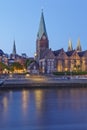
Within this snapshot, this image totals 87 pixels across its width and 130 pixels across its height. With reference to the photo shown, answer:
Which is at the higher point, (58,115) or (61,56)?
(61,56)

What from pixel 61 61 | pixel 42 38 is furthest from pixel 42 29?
pixel 61 61

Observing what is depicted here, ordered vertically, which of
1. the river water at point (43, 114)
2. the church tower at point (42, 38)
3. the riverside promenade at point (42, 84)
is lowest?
the river water at point (43, 114)

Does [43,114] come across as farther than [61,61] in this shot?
No

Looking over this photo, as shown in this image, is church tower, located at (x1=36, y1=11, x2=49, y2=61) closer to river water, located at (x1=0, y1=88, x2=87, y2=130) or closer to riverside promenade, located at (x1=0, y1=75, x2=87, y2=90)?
riverside promenade, located at (x1=0, y1=75, x2=87, y2=90)

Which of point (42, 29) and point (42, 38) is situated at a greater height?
point (42, 29)

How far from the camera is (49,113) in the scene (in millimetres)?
34781

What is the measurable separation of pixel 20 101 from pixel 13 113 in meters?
10.3

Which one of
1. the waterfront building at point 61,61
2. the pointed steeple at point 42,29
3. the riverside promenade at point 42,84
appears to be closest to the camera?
the riverside promenade at point 42,84

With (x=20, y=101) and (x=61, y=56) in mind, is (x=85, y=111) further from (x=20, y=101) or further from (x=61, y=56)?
(x=61, y=56)

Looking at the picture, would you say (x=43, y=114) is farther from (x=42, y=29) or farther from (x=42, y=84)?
(x=42, y=29)

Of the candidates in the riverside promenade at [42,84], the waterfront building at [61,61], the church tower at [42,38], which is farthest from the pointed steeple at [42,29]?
the riverside promenade at [42,84]

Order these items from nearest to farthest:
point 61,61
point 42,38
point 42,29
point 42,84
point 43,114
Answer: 1. point 43,114
2. point 42,84
3. point 61,61
4. point 42,38
5. point 42,29

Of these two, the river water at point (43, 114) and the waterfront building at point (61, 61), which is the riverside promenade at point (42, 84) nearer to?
the river water at point (43, 114)

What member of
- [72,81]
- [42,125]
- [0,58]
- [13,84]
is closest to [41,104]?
[42,125]
